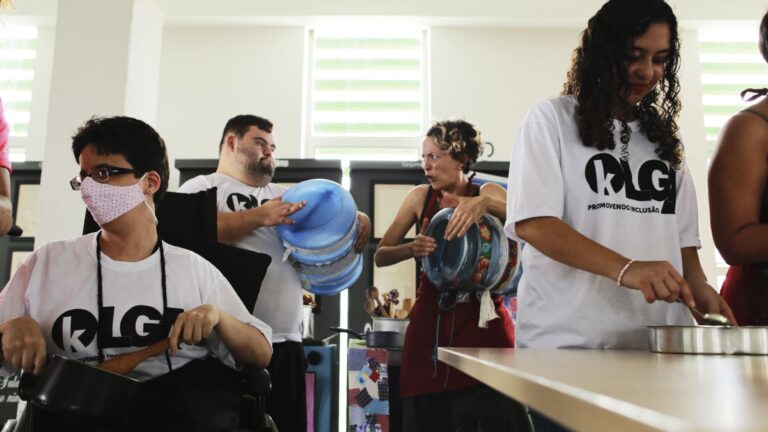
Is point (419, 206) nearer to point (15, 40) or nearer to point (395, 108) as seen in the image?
point (395, 108)

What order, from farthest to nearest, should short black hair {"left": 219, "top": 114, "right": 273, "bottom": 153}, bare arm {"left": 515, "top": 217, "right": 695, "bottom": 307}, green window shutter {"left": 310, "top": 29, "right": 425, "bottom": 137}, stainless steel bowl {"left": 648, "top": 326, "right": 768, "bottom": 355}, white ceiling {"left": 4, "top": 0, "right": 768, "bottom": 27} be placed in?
green window shutter {"left": 310, "top": 29, "right": 425, "bottom": 137} → white ceiling {"left": 4, "top": 0, "right": 768, "bottom": 27} → short black hair {"left": 219, "top": 114, "right": 273, "bottom": 153} → bare arm {"left": 515, "top": 217, "right": 695, "bottom": 307} → stainless steel bowl {"left": 648, "top": 326, "right": 768, "bottom": 355}

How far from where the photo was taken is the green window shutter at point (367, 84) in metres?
5.49

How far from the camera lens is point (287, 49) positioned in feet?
17.8

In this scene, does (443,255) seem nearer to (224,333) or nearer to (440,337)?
(440,337)

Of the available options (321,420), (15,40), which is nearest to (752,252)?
(321,420)

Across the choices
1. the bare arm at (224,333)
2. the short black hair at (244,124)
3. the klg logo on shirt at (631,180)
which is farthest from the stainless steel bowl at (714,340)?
the short black hair at (244,124)

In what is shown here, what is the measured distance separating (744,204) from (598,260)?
0.47 m

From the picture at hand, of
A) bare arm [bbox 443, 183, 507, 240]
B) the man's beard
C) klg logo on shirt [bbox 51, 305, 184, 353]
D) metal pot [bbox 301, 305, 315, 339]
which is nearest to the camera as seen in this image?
klg logo on shirt [bbox 51, 305, 184, 353]

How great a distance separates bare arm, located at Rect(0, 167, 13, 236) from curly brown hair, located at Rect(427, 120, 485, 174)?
153 centimetres

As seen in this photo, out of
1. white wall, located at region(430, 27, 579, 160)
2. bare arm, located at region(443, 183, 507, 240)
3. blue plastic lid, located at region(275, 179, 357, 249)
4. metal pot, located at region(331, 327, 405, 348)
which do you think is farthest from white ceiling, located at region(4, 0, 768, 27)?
bare arm, located at region(443, 183, 507, 240)

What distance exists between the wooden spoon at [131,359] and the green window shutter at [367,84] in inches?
159

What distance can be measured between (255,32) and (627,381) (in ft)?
17.3

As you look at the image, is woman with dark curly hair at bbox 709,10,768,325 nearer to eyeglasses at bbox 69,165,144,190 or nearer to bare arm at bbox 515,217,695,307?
bare arm at bbox 515,217,695,307

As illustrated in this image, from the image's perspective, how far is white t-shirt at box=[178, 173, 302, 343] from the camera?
Answer: 2.52 meters
